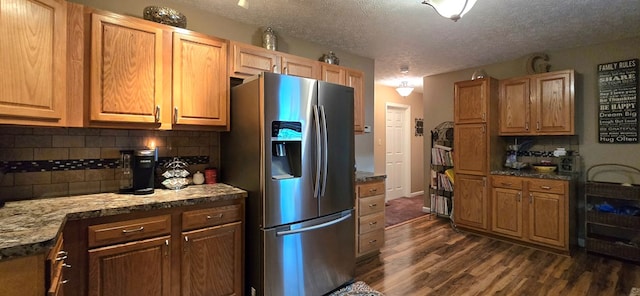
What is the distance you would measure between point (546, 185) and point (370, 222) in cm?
204

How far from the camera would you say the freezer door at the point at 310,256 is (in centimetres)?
205

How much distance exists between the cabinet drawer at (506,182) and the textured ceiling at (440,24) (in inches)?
61.3

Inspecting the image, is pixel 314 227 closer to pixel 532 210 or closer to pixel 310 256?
pixel 310 256

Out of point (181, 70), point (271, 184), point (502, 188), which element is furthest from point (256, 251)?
point (502, 188)

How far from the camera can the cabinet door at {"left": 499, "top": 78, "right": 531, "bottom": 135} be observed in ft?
11.9

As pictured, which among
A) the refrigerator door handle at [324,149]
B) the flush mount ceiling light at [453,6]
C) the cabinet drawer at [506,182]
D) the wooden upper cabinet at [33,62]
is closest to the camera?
the wooden upper cabinet at [33,62]

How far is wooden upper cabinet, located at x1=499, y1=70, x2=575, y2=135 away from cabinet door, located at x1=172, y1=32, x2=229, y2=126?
3476mm

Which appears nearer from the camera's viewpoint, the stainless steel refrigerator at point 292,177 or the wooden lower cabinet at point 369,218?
the stainless steel refrigerator at point 292,177

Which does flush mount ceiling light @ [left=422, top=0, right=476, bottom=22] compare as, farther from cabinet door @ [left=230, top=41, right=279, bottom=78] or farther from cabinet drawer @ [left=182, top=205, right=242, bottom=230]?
cabinet drawer @ [left=182, top=205, right=242, bottom=230]

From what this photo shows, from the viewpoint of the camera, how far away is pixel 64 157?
2008 millimetres

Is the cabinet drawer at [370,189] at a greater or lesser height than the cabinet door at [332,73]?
lesser

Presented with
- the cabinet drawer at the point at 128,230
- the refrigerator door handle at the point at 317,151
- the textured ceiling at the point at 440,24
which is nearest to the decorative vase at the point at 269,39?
the textured ceiling at the point at 440,24

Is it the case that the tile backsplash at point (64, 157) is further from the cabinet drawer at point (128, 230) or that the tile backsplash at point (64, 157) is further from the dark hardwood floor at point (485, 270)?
the dark hardwood floor at point (485, 270)

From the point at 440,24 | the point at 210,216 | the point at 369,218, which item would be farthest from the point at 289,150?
the point at 440,24
